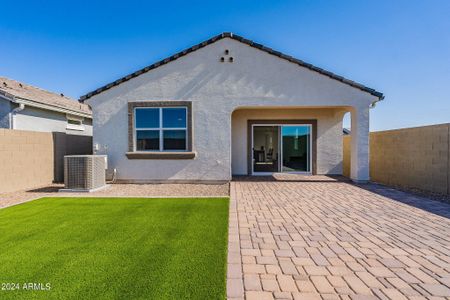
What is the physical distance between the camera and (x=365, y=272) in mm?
3684

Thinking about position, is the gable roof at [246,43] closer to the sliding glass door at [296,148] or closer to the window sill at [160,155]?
the window sill at [160,155]

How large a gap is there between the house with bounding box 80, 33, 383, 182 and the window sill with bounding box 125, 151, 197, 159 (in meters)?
0.05

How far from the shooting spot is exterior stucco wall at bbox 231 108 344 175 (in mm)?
14383

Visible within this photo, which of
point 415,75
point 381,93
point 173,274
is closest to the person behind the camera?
point 173,274

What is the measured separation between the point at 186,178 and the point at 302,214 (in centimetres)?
662

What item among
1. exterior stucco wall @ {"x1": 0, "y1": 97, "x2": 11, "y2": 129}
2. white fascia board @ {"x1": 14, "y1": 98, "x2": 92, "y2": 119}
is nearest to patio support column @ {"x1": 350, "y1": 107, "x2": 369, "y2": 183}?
white fascia board @ {"x1": 14, "y1": 98, "x2": 92, "y2": 119}

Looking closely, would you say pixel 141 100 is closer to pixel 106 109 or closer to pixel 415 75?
pixel 106 109

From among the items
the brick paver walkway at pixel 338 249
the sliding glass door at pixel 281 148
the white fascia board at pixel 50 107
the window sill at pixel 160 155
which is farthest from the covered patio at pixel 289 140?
the white fascia board at pixel 50 107

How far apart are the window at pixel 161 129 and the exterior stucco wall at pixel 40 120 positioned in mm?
6827

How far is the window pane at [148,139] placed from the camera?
12.0 meters

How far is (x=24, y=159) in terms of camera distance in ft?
35.3

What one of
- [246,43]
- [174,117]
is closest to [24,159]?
[174,117]

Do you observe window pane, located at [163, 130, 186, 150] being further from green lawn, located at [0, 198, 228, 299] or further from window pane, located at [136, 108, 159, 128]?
green lawn, located at [0, 198, 228, 299]

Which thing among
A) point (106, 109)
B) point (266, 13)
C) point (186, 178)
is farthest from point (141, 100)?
point (266, 13)
